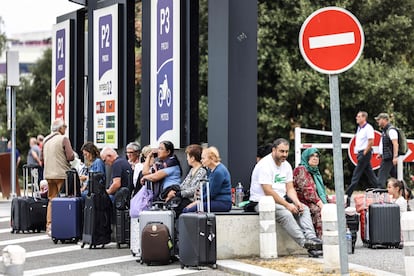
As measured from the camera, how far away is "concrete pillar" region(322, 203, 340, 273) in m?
12.0

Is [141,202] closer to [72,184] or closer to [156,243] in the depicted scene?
[156,243]

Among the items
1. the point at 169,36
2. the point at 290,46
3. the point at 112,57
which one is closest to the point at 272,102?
the point at 290,46

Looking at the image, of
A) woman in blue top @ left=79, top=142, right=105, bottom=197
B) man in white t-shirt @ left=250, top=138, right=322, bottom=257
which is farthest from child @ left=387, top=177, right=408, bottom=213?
woman in blue top @ left=79, top=142, right=105, bottom=197

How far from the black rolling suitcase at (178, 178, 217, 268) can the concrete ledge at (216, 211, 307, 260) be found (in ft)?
1.49

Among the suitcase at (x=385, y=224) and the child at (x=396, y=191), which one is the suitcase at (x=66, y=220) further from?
the child at (x=396, y=191)

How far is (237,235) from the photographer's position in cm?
1364

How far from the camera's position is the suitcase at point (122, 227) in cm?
1546

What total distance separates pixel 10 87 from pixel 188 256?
1714 centimetres

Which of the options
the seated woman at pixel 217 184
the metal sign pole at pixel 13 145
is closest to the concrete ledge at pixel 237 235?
the seated woman at pixel 217 184

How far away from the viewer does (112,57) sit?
753 inches

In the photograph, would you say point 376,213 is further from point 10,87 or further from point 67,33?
point 10,87

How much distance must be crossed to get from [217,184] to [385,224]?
8.83 feet

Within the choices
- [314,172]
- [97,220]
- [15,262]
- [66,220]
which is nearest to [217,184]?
[314,172]

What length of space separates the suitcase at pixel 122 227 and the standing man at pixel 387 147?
555 cm
